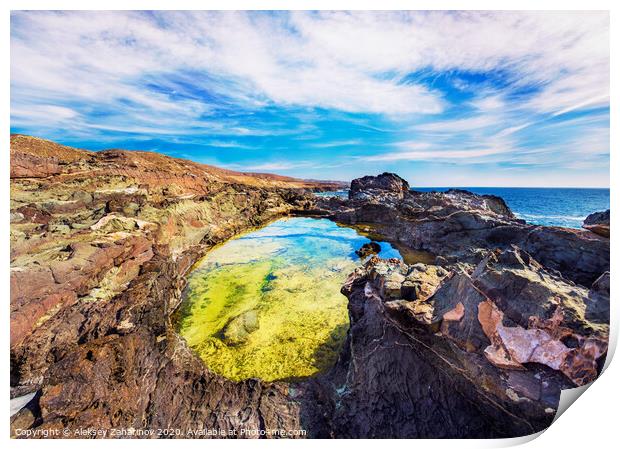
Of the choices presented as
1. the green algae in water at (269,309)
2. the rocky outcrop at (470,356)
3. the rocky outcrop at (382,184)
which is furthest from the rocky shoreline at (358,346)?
the rocky outcrop at (382,184)

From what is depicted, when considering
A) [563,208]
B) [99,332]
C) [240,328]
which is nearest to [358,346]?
[240,328]

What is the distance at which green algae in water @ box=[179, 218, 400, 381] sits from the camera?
563cm

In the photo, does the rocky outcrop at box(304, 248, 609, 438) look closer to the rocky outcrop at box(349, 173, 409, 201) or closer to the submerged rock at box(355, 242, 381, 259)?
the submerged rock at box(355, 242, 381, 259)

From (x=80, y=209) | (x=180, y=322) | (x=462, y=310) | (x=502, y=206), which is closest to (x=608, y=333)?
(x=462, y=310)

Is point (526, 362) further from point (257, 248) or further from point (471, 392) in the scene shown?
point (257, 248)

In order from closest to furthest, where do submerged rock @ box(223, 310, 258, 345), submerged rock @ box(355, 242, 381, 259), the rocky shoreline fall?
the rocky shoreline
submerged rock @ box(223, 310, 258, 345)
submerged rock @ box(355, 242, 381, 259)

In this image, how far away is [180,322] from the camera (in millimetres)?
7238

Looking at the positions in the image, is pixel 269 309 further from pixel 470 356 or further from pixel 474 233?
pixel 474 233

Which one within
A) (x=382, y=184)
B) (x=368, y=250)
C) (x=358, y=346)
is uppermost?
(x=382, y=184)

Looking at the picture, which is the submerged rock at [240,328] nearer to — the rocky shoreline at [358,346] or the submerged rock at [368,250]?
the rocky shoreline at [358,346]

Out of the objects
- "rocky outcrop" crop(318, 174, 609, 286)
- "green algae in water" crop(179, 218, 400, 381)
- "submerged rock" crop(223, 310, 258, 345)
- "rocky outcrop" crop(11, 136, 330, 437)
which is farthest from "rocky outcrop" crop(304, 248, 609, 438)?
"submerged rock" crop(223, 310, 258, 345)

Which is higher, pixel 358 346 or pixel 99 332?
pixel 358 346

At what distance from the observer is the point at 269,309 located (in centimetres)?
788

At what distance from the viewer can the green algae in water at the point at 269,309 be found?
5.63 m
